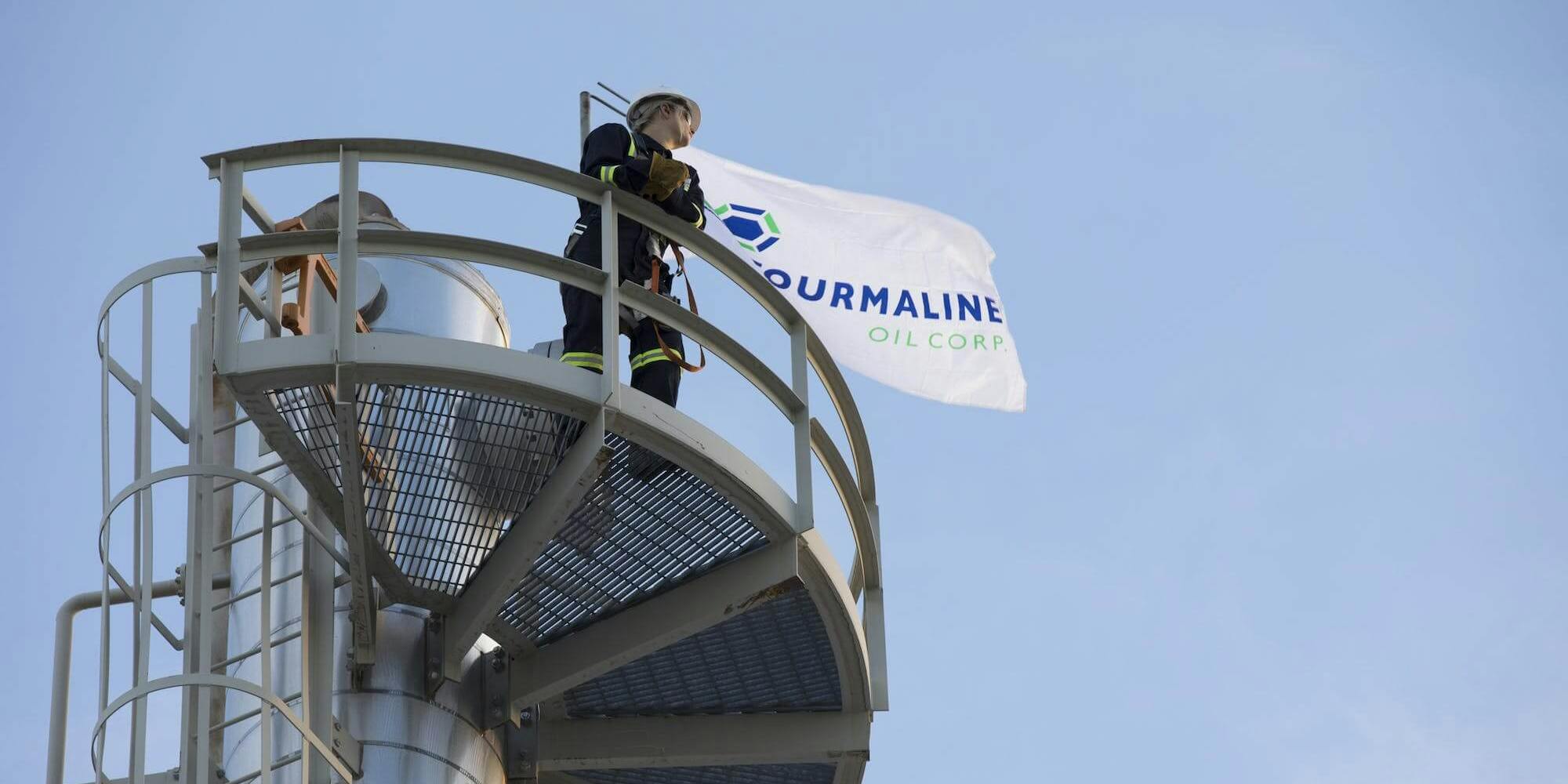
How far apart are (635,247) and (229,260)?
8.90 ft

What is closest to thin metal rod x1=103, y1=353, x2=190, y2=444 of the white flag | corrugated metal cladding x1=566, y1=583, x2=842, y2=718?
corrugated metal cladding x1=566, y1=583, x2=842, y2=718

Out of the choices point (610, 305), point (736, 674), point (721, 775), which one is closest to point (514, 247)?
point (610, 305)

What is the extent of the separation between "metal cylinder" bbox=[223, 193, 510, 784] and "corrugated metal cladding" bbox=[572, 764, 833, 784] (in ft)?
3.90

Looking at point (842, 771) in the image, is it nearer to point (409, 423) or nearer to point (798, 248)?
point (409, 423)

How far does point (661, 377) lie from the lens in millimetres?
11219

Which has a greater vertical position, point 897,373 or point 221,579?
point 897,373

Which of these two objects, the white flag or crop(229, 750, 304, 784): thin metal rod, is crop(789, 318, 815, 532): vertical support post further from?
the white flag

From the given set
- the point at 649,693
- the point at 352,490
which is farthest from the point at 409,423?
the point at 649,693

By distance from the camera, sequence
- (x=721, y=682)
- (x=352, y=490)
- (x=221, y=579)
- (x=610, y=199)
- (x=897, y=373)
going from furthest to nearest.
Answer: (x=897, y=373) → (x=721, y=682) → (x=221, y=579) → (x=610, y=199) → (x=352, y=490)

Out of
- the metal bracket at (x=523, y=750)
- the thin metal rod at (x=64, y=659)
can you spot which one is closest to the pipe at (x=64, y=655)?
the thin metal rod at (x=64, y=659)

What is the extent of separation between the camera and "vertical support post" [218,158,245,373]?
9.37 m

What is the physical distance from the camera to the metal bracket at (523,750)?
12133mm

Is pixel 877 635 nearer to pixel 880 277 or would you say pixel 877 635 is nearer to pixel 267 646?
pixel 267 646

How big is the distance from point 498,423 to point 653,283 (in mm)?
1703
